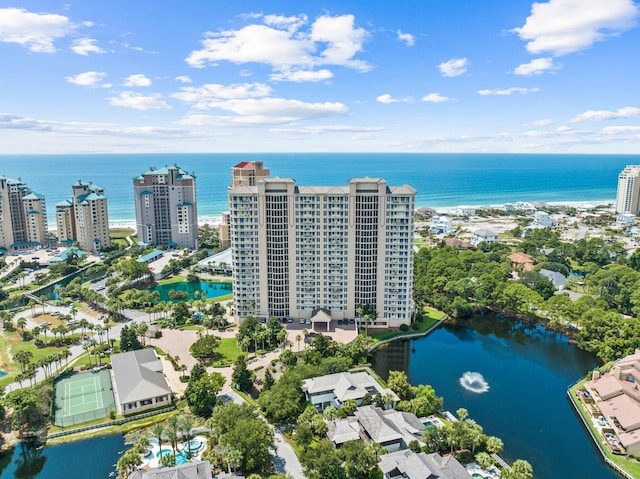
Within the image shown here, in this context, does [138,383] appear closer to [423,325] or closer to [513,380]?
[423,325]

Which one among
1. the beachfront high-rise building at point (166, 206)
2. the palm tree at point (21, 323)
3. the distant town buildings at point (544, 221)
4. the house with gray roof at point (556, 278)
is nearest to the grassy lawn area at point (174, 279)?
the beachfront high-rise building at point (166, 206)

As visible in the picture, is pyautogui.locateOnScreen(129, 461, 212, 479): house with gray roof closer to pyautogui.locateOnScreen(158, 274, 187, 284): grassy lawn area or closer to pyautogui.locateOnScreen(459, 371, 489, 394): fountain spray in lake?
pyautogui.locateOnScreen(459, 371, 489, 394): fountain spray in lake

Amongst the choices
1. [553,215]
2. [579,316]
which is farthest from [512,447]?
[553,215]

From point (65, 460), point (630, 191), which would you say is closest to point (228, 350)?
point (65, 460)

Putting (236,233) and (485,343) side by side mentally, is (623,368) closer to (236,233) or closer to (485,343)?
(485,343)

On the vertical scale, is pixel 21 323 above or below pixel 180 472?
above

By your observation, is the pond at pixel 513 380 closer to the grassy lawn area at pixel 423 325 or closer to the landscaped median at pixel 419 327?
the landscaped median at pixel 419 327

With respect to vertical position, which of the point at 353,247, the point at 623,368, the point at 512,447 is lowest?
the point at 512,447
